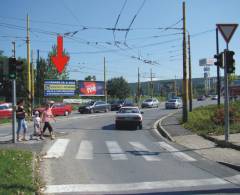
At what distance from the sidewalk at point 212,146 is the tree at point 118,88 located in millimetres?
79589

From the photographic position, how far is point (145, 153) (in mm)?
15148

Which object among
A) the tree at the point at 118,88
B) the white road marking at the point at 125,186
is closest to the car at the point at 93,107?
the white road marking at the point at 125,186

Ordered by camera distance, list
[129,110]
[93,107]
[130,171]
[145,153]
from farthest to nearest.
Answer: [93,107]
[129,110]
[145,153]
[130,171]

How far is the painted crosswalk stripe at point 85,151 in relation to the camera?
13794 millimetres

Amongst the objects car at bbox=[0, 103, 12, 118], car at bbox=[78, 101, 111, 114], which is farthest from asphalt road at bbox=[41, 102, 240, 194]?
car at bbox=[78, 101, 111, 114]

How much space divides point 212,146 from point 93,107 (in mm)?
35214

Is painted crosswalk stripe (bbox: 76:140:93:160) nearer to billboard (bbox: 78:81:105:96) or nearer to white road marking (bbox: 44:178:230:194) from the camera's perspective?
white road marking (bbox: 44:178:230:194)

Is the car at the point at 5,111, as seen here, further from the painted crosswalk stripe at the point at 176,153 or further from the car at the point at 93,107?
the painted crosswalk stripe at the point at 176,153

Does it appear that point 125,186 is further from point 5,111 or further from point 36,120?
point 5,111

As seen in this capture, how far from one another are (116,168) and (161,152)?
4244 mm

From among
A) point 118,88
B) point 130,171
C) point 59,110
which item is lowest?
point 130,171

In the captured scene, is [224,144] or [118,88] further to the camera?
[118,88]

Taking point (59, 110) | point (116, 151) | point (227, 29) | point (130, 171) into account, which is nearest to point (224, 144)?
point (116, 151)

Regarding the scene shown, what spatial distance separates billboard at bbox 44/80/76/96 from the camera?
206 ft
